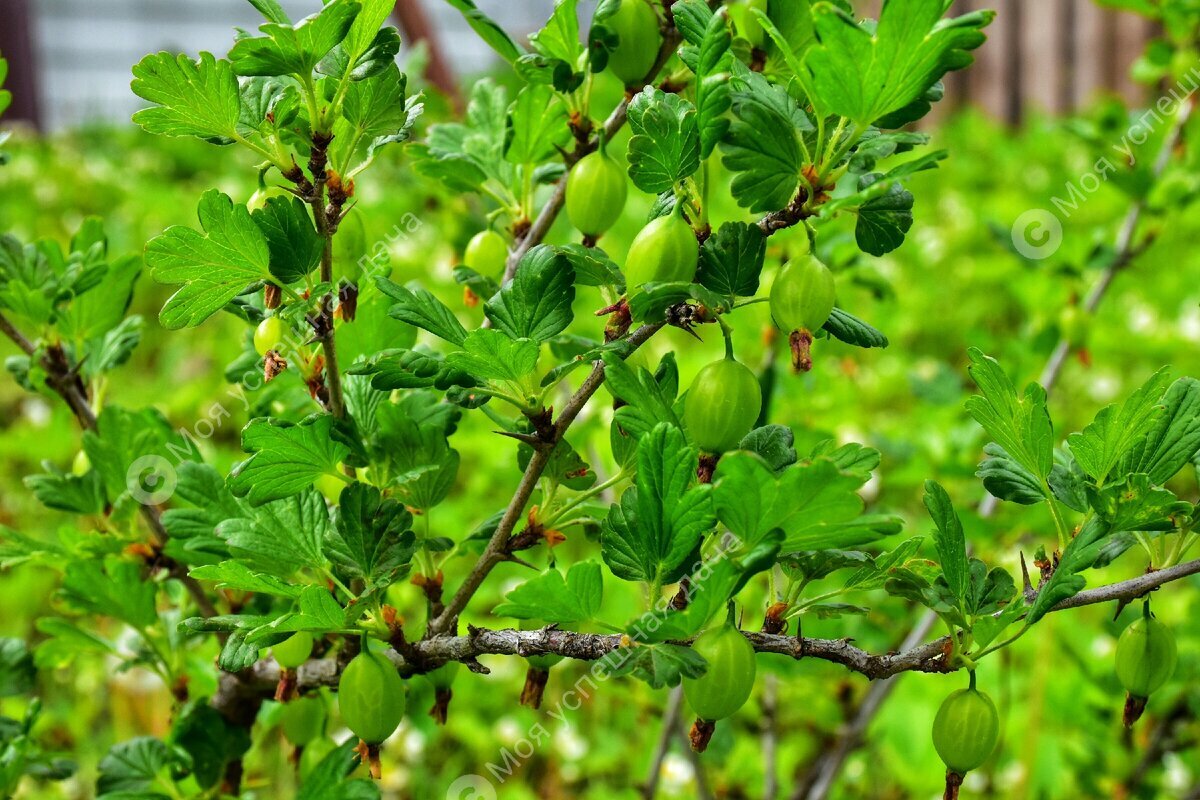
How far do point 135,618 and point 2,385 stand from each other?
2.22 metres

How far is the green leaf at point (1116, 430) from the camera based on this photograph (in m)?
0.52

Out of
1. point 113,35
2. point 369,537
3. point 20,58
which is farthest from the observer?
point 113,35

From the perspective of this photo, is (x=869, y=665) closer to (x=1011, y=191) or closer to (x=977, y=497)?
(x=977, y=497)

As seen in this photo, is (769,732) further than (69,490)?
Yes

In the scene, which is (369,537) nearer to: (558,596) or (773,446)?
(558,596)

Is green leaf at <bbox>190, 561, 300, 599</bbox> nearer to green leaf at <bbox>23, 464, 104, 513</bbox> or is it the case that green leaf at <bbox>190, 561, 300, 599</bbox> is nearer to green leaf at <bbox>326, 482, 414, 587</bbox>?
green leaf at <bbox>326, 482, 414, 587</bbox>

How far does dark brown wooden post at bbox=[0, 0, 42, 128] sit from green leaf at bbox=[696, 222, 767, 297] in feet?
19.9

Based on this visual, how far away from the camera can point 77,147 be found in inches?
189

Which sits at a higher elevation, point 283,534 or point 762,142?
point 762,142

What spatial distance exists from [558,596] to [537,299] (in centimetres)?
15

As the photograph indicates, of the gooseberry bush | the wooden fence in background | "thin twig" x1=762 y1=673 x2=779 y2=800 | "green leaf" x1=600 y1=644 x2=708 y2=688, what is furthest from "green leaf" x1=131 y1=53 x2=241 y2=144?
the wooden fence in background

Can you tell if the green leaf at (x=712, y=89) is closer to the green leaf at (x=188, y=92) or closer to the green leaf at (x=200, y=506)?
the green leaf at (x=188, y=92)

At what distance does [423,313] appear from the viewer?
0.51 meters

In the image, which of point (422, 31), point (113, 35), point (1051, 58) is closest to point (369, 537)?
point (422, 31)
